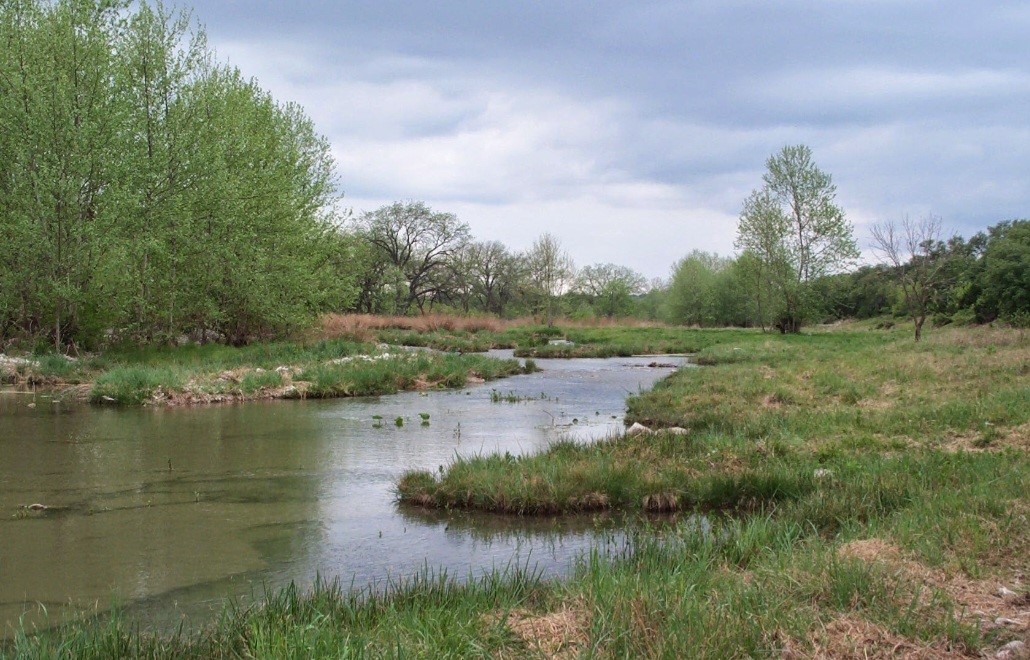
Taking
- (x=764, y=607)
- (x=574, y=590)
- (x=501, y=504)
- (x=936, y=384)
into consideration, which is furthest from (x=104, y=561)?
(x=936, y=384)

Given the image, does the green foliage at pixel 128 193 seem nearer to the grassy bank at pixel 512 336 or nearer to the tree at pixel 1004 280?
the grassy bank at pixel 512 336

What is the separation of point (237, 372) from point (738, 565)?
18553mm

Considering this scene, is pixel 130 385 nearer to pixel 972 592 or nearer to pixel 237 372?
pixel 237 372

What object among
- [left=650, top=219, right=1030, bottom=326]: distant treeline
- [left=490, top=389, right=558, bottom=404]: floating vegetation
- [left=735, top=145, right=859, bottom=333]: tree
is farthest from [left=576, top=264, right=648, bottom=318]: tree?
[left=490, top=389, right=558, bottom=404]: floating vegetation

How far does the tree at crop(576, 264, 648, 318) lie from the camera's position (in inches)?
3979

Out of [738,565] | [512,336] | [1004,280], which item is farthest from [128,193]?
[1004,280]

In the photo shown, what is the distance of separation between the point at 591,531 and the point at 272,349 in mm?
20546

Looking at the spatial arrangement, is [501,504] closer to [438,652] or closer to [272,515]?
[272,515]

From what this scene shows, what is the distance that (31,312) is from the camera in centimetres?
2384

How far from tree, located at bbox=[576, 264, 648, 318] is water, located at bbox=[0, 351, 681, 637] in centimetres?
8457

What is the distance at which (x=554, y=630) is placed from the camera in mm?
4668

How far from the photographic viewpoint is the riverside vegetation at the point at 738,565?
4.39 m

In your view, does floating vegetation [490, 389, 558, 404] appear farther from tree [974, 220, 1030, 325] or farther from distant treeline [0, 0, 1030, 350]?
tree [974, 220, 1030, 325]

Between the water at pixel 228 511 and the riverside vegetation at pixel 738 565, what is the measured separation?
664 millimetres
